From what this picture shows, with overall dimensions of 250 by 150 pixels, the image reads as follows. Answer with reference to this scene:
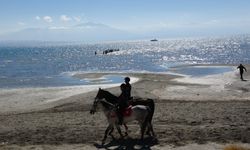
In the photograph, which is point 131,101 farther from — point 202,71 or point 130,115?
point 202,71

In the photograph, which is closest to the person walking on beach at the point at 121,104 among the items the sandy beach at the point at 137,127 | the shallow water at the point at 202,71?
the sandy beach at the point at 137,127

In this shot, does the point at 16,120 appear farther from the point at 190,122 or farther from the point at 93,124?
the point at 190,122

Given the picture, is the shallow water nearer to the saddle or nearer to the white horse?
the white horse

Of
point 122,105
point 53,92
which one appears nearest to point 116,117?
point 122,105

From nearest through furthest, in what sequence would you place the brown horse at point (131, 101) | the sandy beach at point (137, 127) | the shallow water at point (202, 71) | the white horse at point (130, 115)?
1. the sandy beach at point (137, 127)
2. the white horse at point (130, 115)
3. the brown horse at point (131, 101)
4. the shallow water at point (202, 71)

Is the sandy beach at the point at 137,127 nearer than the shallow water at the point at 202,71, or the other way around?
the sandy beach at the point at 137,127

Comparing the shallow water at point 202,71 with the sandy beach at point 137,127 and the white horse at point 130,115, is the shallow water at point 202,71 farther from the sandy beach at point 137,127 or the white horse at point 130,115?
the white horse at point 130,115

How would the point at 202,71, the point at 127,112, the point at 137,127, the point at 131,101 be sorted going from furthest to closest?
the point at 202,71 < the point at 137,127 < the point at 131,101 < the point at 127,112

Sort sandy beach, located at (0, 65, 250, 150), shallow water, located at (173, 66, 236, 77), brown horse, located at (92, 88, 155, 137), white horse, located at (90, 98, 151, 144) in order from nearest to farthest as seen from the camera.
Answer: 1. sandy beach, located at (0, 65, 250, 150)
2. white horse, located at (90, 98, 151, 144)
3. brown horse, located at (92, 88, 155, 137)
4. shallow water, located at (173, 66, 236, 77)

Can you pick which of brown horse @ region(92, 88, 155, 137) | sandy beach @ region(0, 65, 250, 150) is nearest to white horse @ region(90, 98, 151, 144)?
brown horse @ region(92, 88, 155, 137)

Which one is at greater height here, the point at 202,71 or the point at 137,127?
the point at 137,127

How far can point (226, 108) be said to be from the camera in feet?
85.0

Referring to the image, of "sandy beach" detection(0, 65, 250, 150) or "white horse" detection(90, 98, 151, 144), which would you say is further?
"white horse" detection(90, 98, 151, 144)

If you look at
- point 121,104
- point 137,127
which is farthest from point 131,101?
point 137,127
